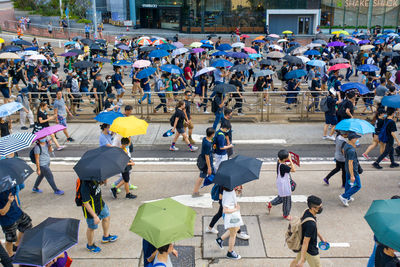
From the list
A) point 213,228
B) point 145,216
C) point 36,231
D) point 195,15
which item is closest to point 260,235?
point 213,228

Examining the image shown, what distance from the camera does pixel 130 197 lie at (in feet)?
29.4

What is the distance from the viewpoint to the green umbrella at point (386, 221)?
4672 mm

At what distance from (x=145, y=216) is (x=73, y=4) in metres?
51.1

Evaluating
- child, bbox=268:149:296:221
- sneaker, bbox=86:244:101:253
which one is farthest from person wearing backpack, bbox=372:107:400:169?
sneaker, bbox=86:244:101:253

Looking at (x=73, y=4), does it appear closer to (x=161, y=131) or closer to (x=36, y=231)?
(x=161, y=131)

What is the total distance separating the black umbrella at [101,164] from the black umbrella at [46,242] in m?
1.40

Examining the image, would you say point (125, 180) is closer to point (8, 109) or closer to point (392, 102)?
point (8, 109)

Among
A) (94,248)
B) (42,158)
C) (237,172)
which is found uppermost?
(237,172)

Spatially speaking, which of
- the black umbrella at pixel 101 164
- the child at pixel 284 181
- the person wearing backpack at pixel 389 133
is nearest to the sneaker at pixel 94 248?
the black umbrella at pixel 101 164

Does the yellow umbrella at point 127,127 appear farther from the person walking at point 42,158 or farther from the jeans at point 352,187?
the jeans at point 352,187

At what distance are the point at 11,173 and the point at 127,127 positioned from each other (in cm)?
281

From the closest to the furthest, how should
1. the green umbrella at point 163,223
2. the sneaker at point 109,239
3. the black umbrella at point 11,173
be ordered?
the green umbrella at point 163,223 → the black umbrella at point 11,173 → the sneaker at point 109,239

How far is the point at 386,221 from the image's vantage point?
4.94m

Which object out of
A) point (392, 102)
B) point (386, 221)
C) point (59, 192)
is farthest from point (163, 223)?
point (392, 102)
